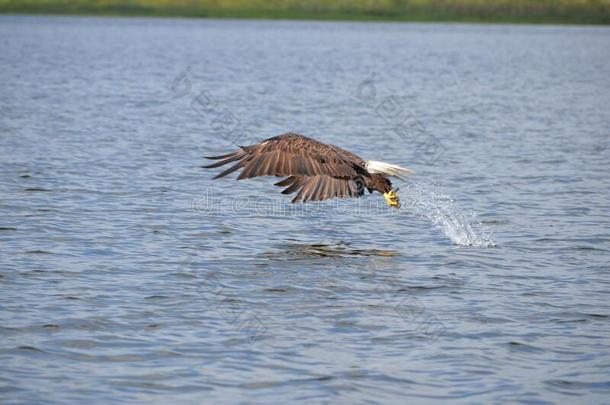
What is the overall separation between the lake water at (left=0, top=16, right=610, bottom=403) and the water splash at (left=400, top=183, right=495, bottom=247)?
5cm

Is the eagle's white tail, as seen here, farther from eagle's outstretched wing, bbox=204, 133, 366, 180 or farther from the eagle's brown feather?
eagle's outstretched wing, bbox=204, 133, 366, 180

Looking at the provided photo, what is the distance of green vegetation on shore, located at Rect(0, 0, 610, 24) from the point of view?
379 ft

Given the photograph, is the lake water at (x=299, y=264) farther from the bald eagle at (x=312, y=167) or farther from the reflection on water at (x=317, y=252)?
the bald eagle at (x=312, y=167)

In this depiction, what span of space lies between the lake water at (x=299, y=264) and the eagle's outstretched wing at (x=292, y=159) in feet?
3.02

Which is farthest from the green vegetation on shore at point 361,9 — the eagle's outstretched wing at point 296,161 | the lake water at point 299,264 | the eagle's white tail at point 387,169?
the eagle's outstretched wing at point 296,161

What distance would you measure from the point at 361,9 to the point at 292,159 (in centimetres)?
10579

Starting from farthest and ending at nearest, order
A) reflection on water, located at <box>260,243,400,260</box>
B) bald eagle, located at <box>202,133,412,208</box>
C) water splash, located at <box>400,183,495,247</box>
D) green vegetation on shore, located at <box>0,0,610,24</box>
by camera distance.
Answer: green vegetation on shore, located at <box>0,0,610,24</box> → water splash, located at <box>400,183,495,247</box> → bald eagle, located at <box>202,133,412,208</box> → reflection on water, located at <box>260,243,400,260</box>

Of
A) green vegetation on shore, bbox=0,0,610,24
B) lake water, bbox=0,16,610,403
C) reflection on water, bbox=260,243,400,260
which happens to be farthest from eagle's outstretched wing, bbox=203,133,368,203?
green vegetation on shore, bbox=0,0,610,24

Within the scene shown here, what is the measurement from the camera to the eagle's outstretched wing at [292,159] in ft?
41.3

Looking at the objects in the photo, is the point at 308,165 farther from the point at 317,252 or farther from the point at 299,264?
the point at 299,264

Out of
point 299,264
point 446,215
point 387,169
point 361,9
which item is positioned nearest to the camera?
point 299,264

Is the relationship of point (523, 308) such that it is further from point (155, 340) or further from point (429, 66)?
point (429, 66)

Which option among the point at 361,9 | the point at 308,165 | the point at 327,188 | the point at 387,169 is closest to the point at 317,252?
the point at 327,188

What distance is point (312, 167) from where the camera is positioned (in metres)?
12.8
